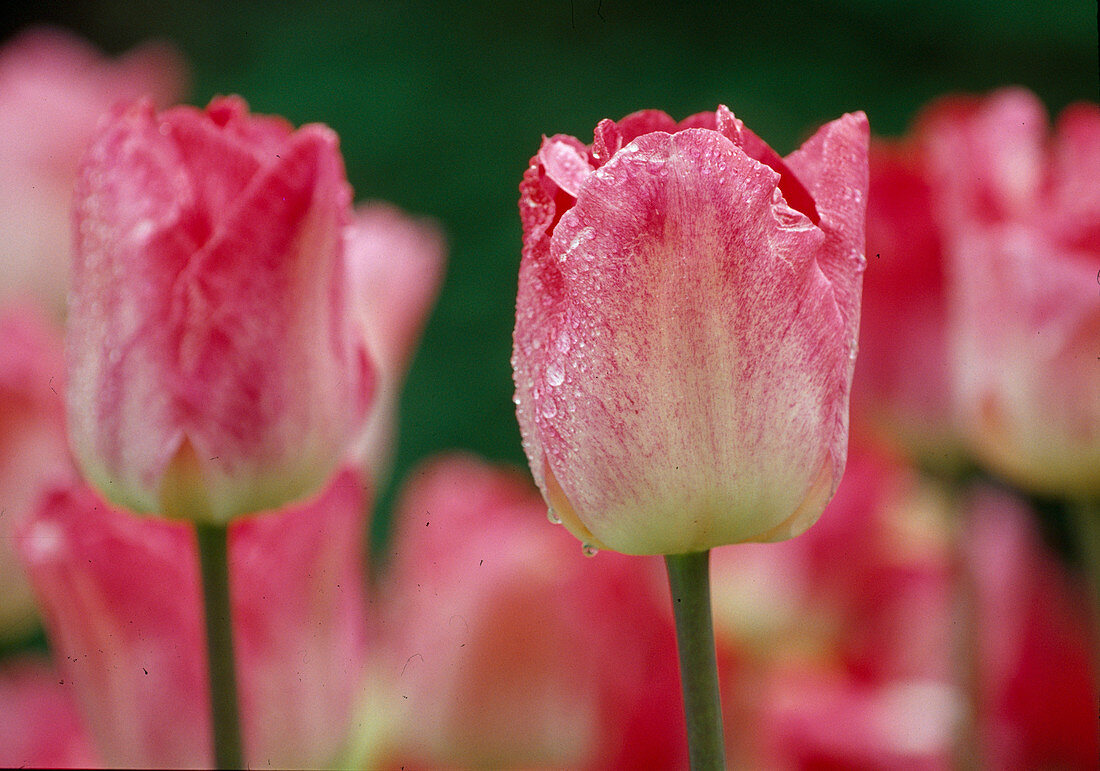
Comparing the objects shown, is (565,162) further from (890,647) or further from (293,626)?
(890,647)

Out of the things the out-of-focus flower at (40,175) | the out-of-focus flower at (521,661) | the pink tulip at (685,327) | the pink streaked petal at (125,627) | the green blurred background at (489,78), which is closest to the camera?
the pink tulip at (685,327)

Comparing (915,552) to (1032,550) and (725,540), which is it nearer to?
(1032,550)

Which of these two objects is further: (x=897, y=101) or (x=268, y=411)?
(x=897, y=101)

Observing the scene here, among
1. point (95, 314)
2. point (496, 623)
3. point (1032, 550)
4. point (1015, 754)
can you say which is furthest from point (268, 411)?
point (1032, 550)

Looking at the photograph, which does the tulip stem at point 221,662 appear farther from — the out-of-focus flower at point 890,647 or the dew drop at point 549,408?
the out-of-focus flower at point 890,647

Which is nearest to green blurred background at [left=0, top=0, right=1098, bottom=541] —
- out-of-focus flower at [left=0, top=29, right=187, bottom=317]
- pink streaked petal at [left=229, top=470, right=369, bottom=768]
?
out-of-focus flower at [left=0, top=29, right=187, bottom=317]

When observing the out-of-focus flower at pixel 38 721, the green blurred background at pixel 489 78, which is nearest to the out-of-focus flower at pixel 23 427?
the out-of-focus flower at pixel 38 721
